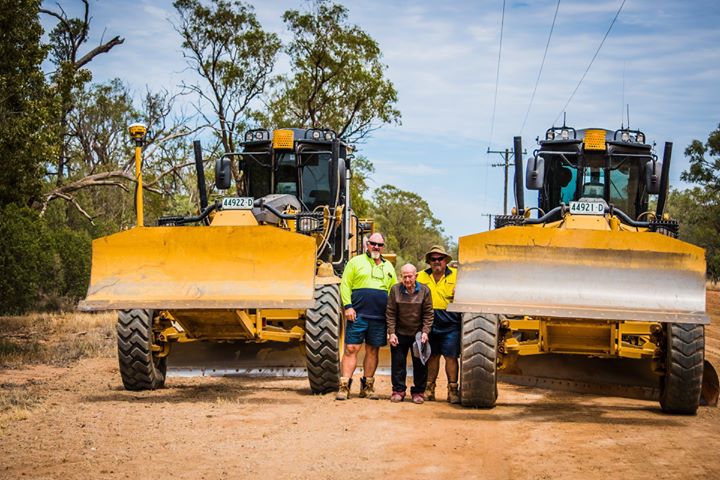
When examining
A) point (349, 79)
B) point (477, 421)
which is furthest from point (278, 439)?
point (349, 79)

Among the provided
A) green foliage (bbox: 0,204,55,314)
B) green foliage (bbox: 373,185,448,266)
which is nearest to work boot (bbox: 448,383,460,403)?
green foliage (bbox: 0,204,55,314)

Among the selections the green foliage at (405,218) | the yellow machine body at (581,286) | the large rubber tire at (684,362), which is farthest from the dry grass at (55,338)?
the green foliage at (405,218)

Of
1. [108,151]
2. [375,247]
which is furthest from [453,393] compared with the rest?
[108,151]

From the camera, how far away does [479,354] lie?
443 inches

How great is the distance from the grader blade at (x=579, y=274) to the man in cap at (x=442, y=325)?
1242 millimetres

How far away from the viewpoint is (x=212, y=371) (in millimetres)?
14523

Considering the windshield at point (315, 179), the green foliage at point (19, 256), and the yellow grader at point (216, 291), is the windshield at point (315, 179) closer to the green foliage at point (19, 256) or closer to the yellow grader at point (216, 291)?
the yellow grader at point (216, 291)

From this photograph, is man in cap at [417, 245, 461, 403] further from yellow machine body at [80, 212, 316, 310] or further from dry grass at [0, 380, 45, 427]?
dry grass at [0, 380, 45, 427]

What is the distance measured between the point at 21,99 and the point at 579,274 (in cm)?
1279

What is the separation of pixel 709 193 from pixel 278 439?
2081 inches

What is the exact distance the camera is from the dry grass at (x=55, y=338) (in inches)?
751

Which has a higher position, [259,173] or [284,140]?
[284,140]

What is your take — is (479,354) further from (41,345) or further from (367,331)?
(41,345)

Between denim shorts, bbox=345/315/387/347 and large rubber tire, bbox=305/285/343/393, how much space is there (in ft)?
0.68
